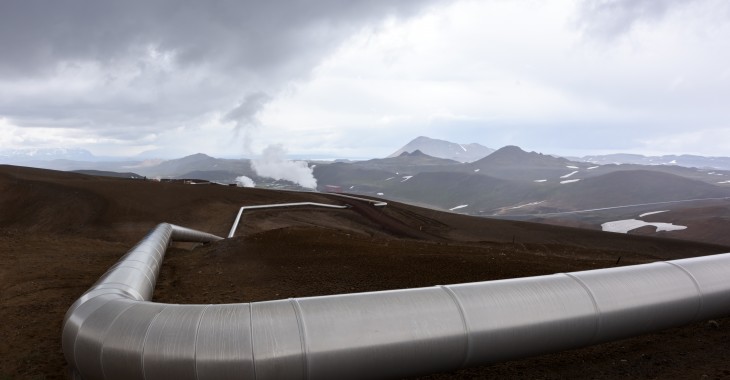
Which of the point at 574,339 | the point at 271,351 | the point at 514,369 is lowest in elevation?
the point at 514,369

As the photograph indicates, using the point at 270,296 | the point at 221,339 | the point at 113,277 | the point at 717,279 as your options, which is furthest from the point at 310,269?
the point at 717,279

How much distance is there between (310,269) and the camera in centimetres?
2067

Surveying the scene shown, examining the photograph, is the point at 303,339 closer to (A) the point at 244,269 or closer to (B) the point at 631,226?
(A) the point at 244,269

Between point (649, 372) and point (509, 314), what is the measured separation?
372cm

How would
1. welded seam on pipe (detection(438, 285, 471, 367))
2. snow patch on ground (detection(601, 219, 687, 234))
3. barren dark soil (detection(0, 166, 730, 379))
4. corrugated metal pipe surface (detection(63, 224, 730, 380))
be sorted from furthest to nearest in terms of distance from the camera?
snow patch on ground (detection(601, 219, 687, 234)), barren dark soil (detection(0, 166, 730, 379)), welded seam on pipe (detection(438, 285, 471, 367)), corrugated metal pipe surface (detection(63, 224, 730, 380))

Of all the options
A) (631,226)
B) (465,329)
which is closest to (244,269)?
(465,329)

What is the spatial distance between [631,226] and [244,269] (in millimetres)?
141707

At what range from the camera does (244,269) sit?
21.5 m

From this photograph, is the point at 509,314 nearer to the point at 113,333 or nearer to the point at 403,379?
Answer: the point at 403,379

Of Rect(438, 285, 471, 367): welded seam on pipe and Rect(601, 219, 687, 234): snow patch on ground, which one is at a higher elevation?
Rect(438, 285, 471, 367): welded seam on pipe

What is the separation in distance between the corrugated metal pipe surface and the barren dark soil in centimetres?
97

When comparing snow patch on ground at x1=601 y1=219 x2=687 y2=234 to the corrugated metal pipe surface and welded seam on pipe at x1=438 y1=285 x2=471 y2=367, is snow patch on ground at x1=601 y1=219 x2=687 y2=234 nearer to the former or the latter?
the corrugated metal pipe surface

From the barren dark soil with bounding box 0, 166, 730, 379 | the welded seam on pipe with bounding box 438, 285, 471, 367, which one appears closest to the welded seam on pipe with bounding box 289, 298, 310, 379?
the welded seam on pipe with bounding box 438, 285, 471, 367

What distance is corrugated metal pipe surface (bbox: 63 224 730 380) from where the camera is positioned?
7.66m
